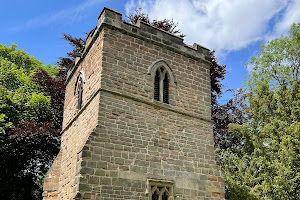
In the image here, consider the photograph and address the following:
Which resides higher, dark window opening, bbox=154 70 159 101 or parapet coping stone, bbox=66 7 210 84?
parapet coping stone, bbox=66 7 210 84

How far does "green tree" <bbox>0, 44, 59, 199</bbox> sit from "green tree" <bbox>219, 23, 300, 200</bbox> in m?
9.83

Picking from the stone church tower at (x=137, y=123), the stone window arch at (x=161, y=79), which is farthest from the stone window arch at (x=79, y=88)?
the stone window arch at (x=161, y=79)

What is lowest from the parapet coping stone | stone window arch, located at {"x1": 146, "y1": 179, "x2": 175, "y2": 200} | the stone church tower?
stone window arch, located at {"x1": 146, "y1": 179, "x2": 175, "y2": 200}

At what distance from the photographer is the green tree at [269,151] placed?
13211 millimetres

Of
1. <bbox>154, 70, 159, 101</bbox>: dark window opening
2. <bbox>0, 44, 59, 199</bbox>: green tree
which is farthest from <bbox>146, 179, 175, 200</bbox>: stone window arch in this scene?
<bbox>0, 44, 59, 199</bbox>: green tree

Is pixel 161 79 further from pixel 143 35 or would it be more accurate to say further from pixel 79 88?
pixel 79 88

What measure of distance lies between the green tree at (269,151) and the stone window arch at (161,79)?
19.4 ft

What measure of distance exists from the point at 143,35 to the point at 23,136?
9481 mm

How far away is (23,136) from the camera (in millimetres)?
16328

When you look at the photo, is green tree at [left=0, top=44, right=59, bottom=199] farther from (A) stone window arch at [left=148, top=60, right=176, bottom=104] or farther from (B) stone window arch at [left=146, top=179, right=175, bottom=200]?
(B) stone window arch at [left=146, top=179, right=175, bottom=200]

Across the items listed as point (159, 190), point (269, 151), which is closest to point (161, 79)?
point (159, 190)

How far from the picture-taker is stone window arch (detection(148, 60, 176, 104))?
35.1 ft

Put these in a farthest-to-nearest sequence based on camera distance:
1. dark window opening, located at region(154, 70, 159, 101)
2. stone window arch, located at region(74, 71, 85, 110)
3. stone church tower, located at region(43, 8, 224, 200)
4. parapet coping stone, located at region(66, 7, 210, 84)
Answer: stone window arch, located at region(74, 71, 85, 110)
dark window opening, located at region(154, 70, 159, 101)
parapet coping stone, located at region(66, 7, 210, 84)
stone church tower, located at region(43, 8, 224, 200)

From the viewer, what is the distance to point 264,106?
16.2 m
